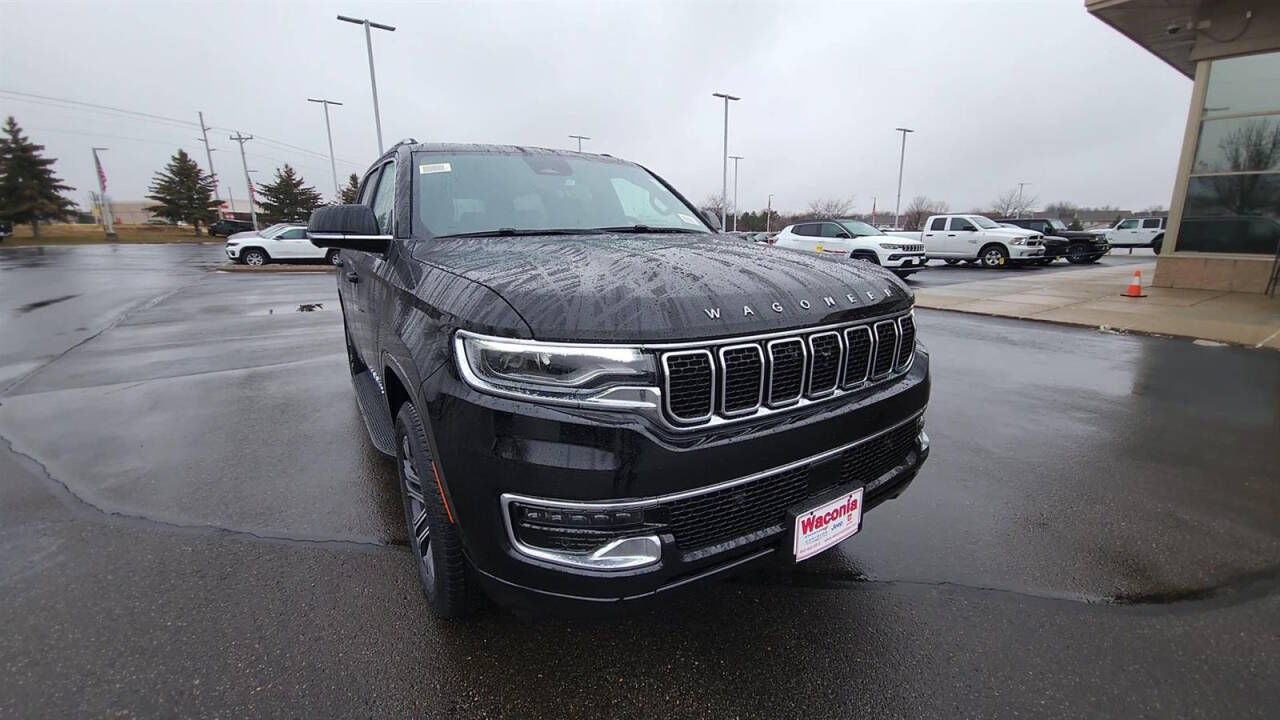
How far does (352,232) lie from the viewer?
2.66 meters

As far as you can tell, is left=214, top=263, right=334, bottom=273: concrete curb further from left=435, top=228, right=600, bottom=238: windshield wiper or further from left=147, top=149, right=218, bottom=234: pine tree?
left=147, top=149, right=218, bottom=234: pine tree

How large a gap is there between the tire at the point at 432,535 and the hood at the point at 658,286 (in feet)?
2.09

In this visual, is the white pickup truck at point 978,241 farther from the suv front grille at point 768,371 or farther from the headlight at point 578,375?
the headlight at point 578,375

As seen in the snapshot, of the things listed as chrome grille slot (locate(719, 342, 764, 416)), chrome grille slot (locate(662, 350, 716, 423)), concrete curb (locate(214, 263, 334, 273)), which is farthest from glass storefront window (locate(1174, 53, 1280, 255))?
concrete curb (locate(214, 263, 334, 273))

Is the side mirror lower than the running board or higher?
higher

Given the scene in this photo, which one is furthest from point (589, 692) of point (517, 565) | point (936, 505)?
point (936, 505)

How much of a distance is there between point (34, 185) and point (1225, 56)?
67.5 m

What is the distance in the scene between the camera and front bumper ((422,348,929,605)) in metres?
1.62

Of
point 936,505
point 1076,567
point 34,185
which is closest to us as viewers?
point 1076,567

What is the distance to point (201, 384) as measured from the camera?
5.72m

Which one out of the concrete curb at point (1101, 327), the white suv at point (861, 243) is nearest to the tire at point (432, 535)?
the concrete curb at point (1101, 327)

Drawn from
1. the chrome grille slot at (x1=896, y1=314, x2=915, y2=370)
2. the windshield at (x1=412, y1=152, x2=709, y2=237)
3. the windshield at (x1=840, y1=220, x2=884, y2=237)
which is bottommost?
the chrome grille slot at (x1=896, y1=314, x2=915, y2=370)

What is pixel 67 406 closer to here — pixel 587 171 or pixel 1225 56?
pixel 587 171

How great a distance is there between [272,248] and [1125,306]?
82.9 feet
